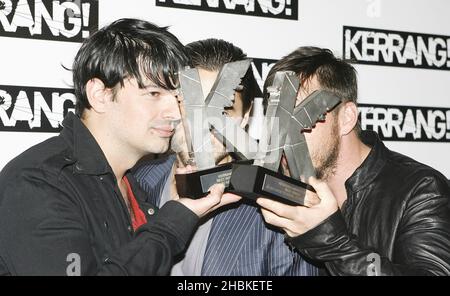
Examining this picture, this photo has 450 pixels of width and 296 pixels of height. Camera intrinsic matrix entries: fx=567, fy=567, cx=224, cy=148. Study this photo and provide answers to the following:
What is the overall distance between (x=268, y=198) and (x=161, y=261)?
280 millimetres

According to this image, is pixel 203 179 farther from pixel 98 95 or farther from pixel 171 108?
pixel 98 95

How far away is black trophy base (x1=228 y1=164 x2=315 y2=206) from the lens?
1.26 m

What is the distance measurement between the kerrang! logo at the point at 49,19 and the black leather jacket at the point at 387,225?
3.51 feet

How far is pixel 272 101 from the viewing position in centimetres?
133

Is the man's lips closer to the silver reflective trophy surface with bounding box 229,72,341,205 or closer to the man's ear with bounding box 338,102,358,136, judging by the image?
the silver reflective trophy surface with bounding box 229,72,341,205

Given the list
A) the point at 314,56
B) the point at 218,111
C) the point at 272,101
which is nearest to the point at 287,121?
the point at 272,101

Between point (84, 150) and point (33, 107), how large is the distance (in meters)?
0.69

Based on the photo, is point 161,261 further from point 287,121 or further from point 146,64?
point 146,64

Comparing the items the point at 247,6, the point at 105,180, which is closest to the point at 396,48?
the point at 247,6

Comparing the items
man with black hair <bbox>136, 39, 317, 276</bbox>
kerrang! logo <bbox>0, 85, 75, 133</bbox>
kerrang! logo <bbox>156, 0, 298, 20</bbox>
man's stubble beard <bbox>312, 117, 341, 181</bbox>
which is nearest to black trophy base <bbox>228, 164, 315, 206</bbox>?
man with black hair <bbox>136, 39, 317, 276</bbox>

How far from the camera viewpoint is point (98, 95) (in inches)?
59.9

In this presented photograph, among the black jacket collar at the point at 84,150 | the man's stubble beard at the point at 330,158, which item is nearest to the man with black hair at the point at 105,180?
the black jacket collar at the point at 84,150

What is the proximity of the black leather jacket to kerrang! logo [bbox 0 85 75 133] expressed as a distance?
1049 millimetres

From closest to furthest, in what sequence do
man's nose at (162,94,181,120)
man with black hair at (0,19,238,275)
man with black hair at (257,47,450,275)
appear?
man with black hair at (0,19,238,275) < man with black hair at (257,47,450,275) < man's nose at (162,94,181,120)
